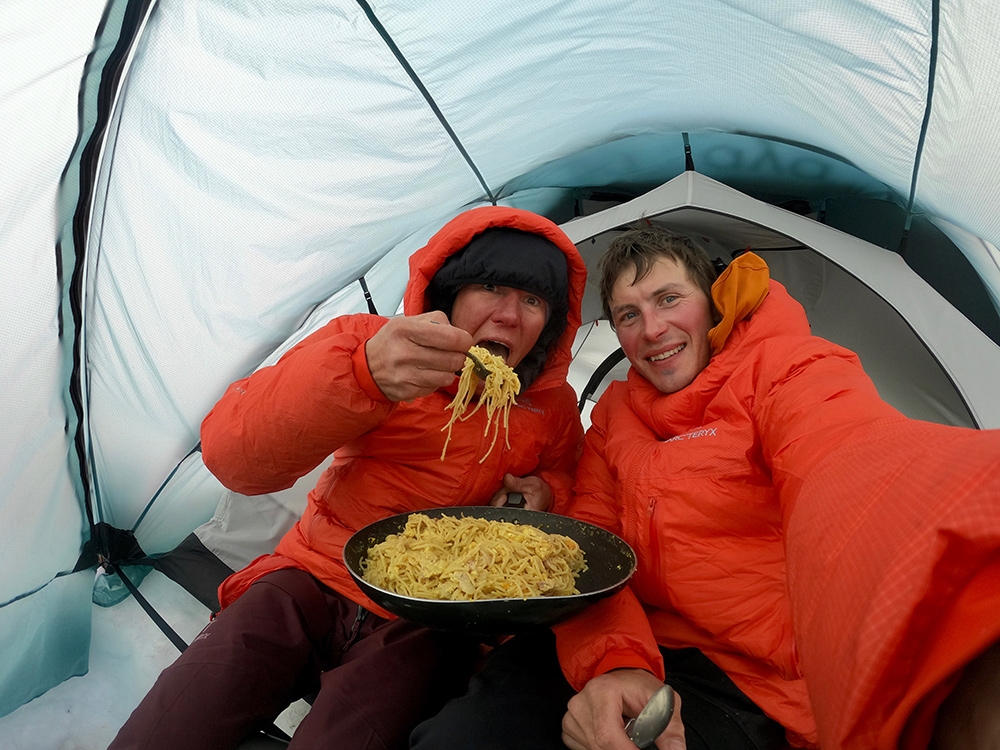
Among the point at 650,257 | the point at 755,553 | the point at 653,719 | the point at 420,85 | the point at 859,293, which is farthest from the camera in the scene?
the point at 859,293

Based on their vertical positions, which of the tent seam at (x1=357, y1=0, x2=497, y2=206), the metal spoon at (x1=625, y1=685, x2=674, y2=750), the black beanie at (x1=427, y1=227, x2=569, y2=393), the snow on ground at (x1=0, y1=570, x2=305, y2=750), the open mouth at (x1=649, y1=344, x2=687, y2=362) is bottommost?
the snow on ground at (x1=0, y1=570, x2=305, y2=750)

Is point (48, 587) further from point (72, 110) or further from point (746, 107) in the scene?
point (746, 107)

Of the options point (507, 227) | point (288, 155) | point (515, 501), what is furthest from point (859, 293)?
point (288, 155)

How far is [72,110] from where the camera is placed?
2.22 meters

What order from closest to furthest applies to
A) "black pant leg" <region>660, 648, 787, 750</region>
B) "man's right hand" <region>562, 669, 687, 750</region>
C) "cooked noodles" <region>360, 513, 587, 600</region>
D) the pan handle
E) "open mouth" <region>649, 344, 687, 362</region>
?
"man's right hand" <region>562, 669, 687, 750</region> → "black pant leg" <region>660, 648, 787, 750</region> → "cooked noodles" <region>360, 513, 587, 600</region> → "open mouth" <region>649, 344, 687, 362</region> → the pan handle

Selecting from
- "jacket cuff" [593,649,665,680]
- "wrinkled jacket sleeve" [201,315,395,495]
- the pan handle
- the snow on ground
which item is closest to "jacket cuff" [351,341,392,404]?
"wrinkled jacket sleeve" [201,315,395,495]

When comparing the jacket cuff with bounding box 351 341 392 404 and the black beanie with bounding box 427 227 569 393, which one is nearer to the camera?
the jacket cuff with bounding box 351 341 392 404

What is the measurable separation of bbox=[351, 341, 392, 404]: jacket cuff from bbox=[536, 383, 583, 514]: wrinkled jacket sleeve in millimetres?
916

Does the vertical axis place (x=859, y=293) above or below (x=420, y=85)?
below

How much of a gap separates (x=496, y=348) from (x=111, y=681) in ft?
7.29

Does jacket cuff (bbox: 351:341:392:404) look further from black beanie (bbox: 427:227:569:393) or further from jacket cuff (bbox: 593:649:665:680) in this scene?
jacket cuff (bbox: 593:649:665:680)

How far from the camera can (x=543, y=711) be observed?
1787 millimetres

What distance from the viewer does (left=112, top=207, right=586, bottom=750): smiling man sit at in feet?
6.05

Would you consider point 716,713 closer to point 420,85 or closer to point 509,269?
point 509,269
